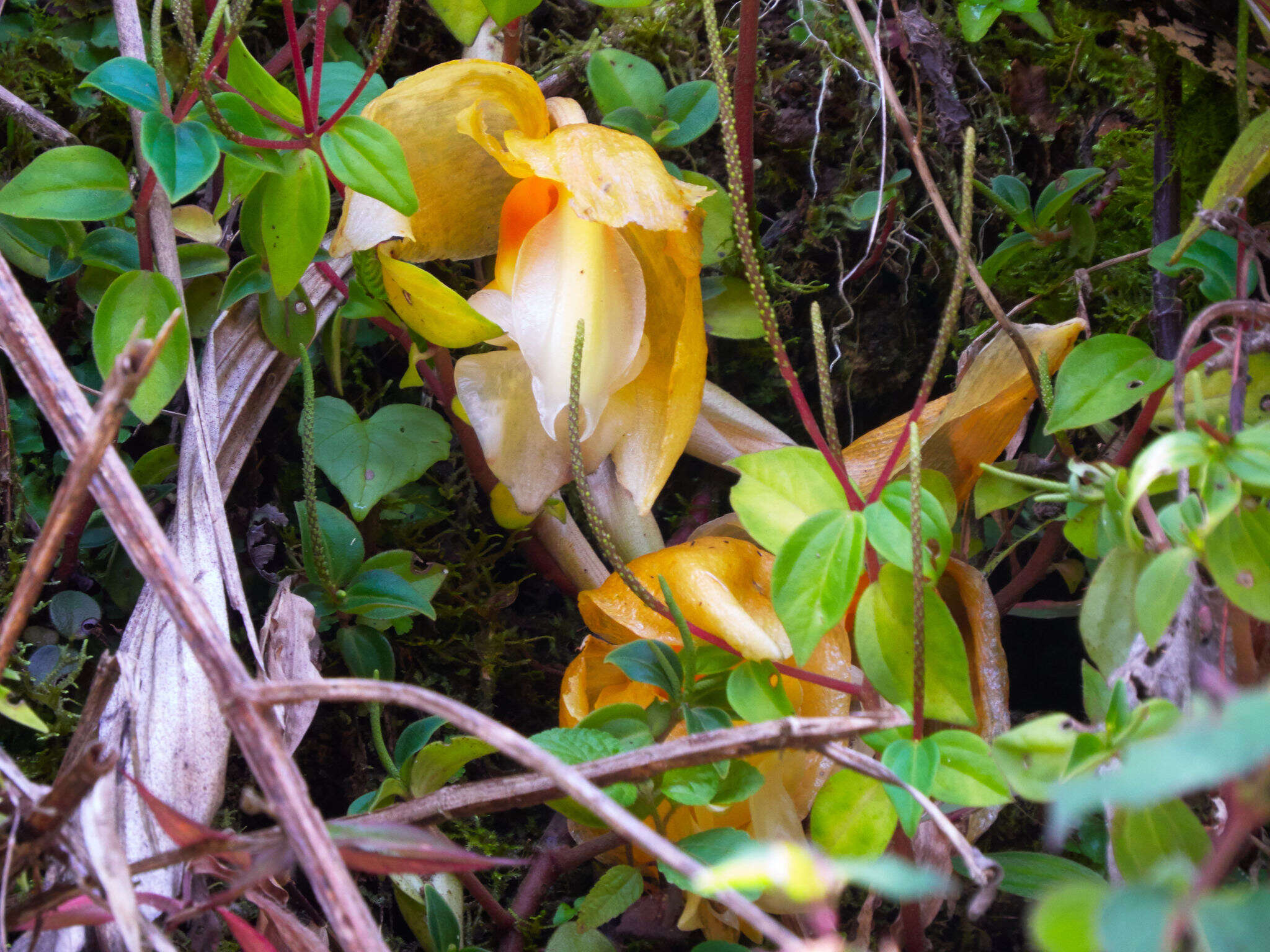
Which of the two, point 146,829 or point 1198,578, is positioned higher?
point 1198,578

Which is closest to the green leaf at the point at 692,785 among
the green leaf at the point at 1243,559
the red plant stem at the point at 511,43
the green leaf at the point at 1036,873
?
the green leaf at the point at 1036,873

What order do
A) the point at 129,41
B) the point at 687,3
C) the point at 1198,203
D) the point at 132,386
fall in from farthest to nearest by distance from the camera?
the point at 687,3 → the point at 129,41 → the point at 1198,203 → the point at 132,386

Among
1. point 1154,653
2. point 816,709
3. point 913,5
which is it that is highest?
point 913,5

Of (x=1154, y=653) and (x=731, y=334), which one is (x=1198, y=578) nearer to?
(x=1154, y=653)

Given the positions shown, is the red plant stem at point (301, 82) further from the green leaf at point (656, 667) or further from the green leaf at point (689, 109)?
the green leaf at point (656, 667)

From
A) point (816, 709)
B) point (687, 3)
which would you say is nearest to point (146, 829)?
point (816, 709)

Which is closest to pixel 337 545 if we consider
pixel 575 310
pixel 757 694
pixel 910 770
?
pixel 575 310

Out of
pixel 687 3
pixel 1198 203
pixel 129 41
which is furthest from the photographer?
pixel 687 3
